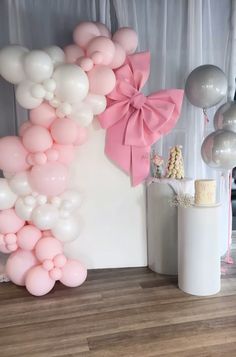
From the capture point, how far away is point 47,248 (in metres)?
2.29

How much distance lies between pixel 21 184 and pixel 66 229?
425 mm

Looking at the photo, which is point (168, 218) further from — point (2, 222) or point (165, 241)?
point (2, 222)

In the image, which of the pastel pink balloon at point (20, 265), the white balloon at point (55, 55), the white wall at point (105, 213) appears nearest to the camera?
the white balloon at point (55, 55)

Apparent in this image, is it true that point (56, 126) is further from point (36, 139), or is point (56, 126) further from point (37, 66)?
point (37, 66)

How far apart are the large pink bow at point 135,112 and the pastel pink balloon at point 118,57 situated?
0.06 meters

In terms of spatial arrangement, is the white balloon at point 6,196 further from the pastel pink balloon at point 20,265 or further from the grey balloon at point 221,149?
the grey balloon at point 221,149

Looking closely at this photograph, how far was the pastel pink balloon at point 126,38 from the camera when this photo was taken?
2354 millimetres

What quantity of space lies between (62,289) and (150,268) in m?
0.71

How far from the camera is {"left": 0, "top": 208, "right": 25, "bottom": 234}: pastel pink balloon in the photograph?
2.28m

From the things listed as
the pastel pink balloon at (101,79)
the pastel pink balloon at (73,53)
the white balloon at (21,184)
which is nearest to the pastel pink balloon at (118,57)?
the pastel pink balloon at (101,79)

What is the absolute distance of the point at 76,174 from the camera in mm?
2572

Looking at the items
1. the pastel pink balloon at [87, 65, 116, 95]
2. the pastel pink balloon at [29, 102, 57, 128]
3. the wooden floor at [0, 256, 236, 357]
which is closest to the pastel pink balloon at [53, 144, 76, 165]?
the pastel pink balloon at [29, 102, 57, 128]

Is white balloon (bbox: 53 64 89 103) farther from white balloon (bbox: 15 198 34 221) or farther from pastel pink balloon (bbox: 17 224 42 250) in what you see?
pastel pink balloon (bbox: 17 224 42 250)

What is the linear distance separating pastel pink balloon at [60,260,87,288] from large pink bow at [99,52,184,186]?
0.82 metres
